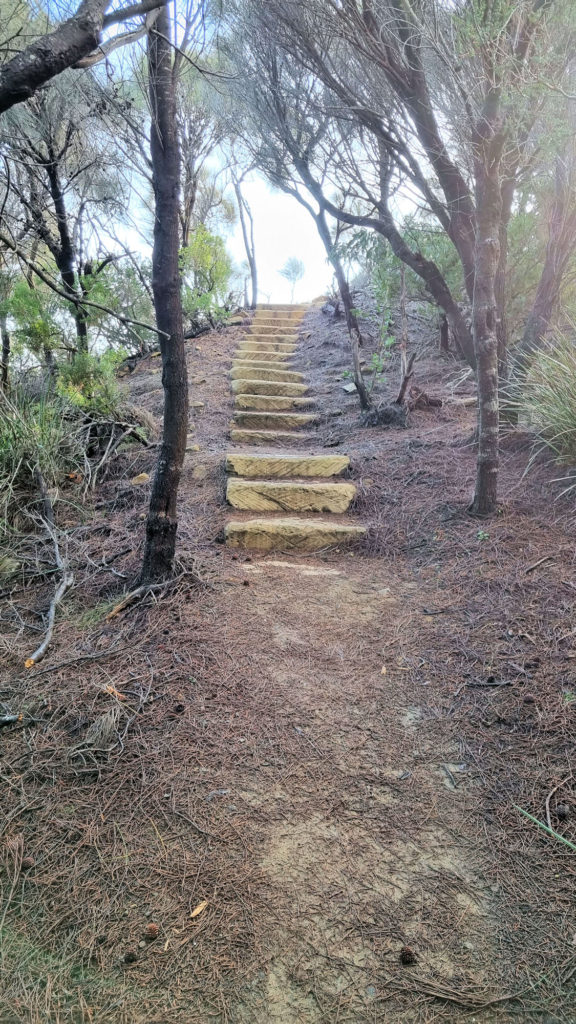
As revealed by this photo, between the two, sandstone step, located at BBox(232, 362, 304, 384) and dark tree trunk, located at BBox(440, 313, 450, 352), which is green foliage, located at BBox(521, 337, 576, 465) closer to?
dark tree trunk, located at BBox(440, 313, 450, 352)

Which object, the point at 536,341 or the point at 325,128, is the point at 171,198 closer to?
the point at 536,341

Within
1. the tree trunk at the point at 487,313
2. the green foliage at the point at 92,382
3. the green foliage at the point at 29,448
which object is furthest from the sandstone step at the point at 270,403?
the tree trunk at the point at 487,313

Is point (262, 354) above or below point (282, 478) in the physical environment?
above

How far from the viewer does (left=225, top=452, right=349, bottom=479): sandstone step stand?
3.96 meters

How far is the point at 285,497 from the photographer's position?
362cm

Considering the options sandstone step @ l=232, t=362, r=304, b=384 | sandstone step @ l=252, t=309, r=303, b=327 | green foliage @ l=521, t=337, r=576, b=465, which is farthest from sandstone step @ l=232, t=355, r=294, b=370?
green foliage @ l=521, t=337, r=576, b=465

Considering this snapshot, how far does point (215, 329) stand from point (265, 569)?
22.4 ft

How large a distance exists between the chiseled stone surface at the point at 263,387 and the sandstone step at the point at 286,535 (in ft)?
10.4

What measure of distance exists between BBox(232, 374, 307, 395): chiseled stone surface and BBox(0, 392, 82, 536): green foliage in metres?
2.47

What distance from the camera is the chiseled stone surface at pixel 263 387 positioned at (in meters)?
6.08

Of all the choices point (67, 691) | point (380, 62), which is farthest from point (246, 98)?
point (67, 691)

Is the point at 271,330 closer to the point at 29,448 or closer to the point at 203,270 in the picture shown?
the point at 203,270

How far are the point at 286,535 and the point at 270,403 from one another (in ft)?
9.80

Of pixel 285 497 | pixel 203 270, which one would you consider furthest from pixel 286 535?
pixel 203 270
